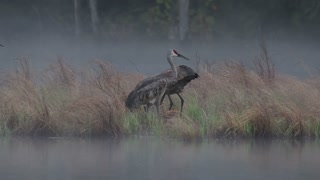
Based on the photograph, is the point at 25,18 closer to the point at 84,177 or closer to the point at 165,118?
the point at 165,118

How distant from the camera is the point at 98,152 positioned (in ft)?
48.0

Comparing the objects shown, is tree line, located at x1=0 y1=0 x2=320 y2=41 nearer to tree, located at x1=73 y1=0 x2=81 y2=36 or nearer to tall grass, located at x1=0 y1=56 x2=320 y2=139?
tree, located at x1=73 y1=0 x2=81 y2=36

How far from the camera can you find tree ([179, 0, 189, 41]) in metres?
35.9

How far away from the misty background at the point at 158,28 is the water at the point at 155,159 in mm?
18608

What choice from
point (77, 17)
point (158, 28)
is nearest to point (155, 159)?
point (77, 17)

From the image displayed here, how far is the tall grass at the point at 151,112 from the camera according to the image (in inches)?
619

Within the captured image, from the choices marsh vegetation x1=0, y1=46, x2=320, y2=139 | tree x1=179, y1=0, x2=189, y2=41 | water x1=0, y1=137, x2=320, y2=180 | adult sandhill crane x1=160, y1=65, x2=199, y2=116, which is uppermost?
tree x1=179, y1=0, x2=189, y2=41

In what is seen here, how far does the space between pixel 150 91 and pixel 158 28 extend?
22.4 m

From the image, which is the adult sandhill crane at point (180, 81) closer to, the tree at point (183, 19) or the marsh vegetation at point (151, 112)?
the marsh vegetation at point (151, 112)

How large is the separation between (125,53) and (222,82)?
728 inches

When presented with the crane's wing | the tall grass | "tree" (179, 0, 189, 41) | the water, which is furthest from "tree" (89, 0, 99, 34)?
the water

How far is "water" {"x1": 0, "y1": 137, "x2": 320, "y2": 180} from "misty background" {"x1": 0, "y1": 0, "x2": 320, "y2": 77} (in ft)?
61.1

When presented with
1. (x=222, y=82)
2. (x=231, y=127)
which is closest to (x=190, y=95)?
(x=222, y=82)

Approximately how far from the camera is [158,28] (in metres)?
38.7
